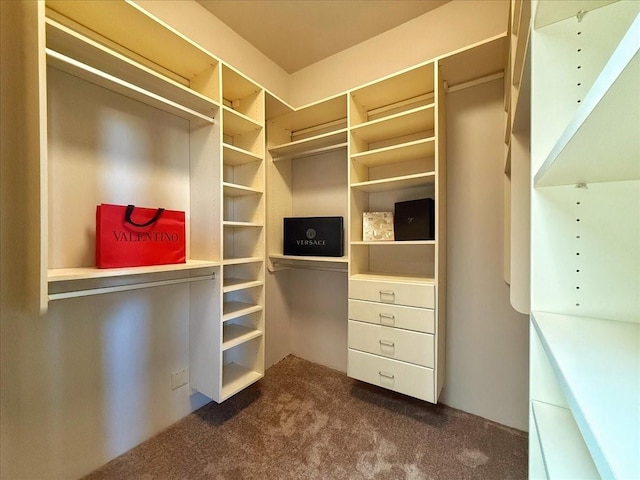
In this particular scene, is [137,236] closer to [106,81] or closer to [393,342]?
[106,81]

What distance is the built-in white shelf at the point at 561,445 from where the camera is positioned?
1.77 feet

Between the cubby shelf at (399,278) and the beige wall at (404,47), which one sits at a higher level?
the beige wall at (404,47)

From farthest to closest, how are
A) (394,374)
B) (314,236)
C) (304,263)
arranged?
(304,263)
(314,236)
(394,374)

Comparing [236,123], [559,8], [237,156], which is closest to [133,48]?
[236,123]

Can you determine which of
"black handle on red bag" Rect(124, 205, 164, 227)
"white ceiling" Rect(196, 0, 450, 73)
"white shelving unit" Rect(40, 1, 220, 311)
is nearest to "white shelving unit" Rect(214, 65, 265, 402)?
"white shelving unit" Rect(40, 1, 220, 311)

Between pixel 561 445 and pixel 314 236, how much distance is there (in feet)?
5.25

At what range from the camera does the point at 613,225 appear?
1.98ft

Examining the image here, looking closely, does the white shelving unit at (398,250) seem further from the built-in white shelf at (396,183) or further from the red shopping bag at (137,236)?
the red shopping bag at (137,236)

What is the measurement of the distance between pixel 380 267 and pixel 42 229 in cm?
181

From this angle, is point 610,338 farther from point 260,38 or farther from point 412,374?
point 260,38

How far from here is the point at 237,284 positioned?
166 centimetres

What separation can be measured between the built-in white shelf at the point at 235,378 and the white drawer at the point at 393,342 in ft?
2.24

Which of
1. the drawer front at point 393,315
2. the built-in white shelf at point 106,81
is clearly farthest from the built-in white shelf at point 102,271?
the drawer front at point 393,315

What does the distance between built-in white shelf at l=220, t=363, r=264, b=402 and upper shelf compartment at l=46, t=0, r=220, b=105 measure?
1671 millimetres
